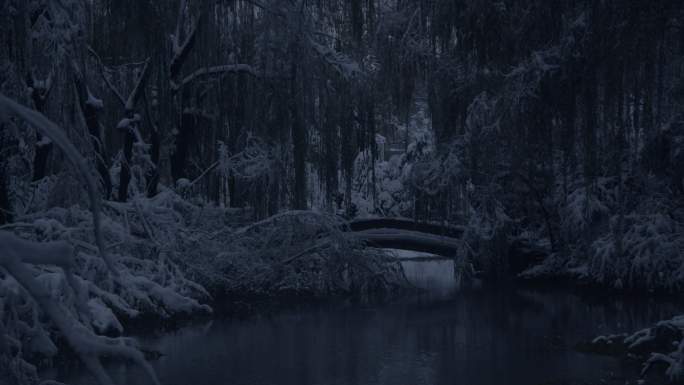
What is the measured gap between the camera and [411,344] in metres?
8.12

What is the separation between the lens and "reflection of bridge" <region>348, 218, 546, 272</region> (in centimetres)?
1380

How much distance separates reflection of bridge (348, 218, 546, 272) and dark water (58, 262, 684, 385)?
228 cm

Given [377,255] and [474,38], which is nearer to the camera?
[474,38]

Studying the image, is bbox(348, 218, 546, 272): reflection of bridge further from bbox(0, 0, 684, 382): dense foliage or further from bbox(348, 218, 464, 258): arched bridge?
bbox(0, 0, 684, 382): dense foliage

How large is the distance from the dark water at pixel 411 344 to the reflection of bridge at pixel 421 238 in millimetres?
2277

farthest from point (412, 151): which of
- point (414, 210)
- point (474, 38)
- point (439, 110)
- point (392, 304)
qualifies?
point (474, 38)

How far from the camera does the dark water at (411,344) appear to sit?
21.6 feet

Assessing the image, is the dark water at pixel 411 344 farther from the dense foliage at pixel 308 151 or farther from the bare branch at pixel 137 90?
the bare branch at pixel 137 90

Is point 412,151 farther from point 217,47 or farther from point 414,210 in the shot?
point 217,47

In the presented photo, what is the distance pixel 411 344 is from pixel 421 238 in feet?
19.8

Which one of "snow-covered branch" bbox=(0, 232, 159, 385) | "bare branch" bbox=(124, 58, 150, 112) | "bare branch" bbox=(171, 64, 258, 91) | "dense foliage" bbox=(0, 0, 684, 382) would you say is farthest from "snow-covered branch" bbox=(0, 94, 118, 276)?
"bare branch" bbox=(171, 64, 258, 91)

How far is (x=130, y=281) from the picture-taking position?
25.8 ft

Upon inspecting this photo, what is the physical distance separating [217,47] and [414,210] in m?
4.55

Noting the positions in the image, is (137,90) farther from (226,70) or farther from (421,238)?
(421,238)
